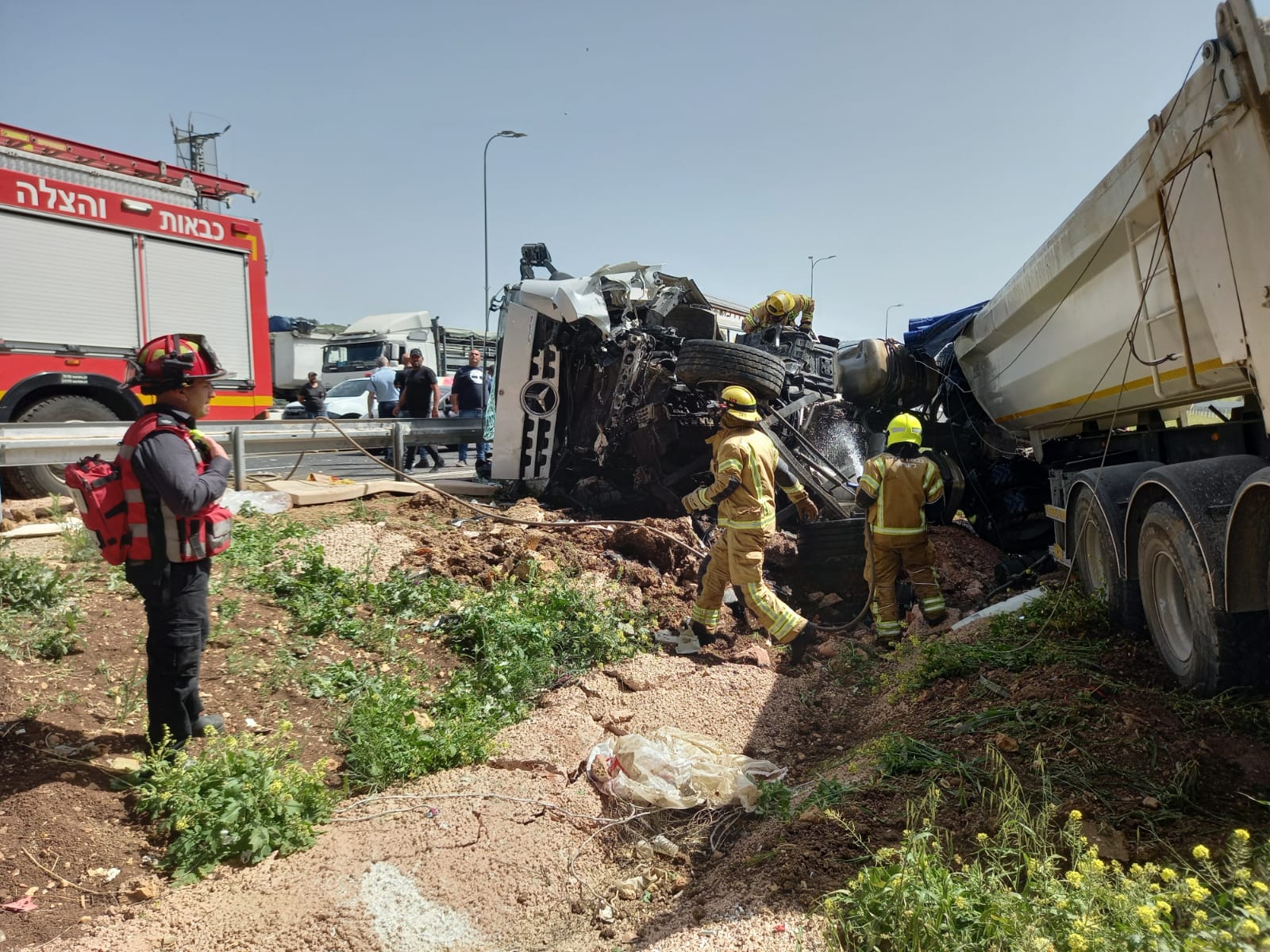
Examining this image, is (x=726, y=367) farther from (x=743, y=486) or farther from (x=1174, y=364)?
(x=1174, y=364)

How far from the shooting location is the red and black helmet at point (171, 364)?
3.26 metres

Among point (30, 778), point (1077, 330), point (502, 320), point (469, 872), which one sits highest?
point (502, 320)

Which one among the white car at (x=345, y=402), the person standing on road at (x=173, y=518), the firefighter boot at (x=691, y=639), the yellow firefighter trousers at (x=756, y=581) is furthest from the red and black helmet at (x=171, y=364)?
the white car at (x=345, y=402)

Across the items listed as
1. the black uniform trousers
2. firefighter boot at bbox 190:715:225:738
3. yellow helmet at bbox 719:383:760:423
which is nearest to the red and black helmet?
the black uniform trousers

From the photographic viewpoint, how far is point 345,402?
58.1ft

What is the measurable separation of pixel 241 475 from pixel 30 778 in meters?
3.95

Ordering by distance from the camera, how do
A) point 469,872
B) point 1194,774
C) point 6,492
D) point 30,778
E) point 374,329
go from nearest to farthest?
point 1194,774 < point 469,872 < point 30,778 < point 6,492 < point 374,329

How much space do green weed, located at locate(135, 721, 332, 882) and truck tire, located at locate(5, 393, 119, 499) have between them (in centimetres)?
420

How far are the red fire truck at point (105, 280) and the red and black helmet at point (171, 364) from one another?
4.47 meters

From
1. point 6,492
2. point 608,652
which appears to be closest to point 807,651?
point 608,652

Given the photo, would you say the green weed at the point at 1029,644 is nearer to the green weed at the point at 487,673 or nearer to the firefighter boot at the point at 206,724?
the green weed at the point at 487,673

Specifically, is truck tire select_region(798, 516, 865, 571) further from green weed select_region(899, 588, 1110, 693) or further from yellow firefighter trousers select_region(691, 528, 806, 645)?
green weed select_region(899, 588, 1110, 693)

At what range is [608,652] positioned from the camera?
526 centimetres

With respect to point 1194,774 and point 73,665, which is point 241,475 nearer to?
point 73,665
